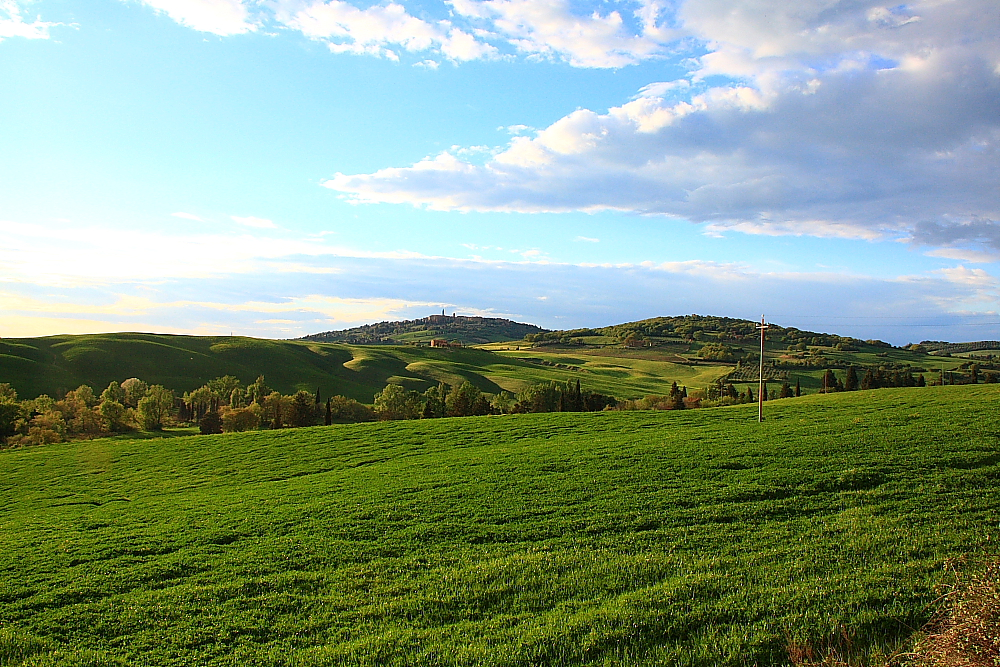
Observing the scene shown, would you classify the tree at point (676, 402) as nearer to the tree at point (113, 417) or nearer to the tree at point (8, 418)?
the tree at point (113, 417)

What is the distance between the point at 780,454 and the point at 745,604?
15.5 metres

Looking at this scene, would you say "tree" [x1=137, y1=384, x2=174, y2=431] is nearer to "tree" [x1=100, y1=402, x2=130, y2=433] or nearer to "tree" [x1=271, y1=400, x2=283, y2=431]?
"tree" [x1=100, y1=402, x2=130, y2=433]

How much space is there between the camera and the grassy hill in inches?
356

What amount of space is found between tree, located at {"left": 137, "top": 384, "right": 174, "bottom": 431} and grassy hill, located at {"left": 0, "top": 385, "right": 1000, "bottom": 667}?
53.3 m

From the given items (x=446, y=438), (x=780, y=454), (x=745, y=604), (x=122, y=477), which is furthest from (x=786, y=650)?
(x=122, y=477)

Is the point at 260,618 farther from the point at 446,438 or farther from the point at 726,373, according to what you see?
the point at 726,373

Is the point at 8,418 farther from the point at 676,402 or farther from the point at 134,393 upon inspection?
the point at 676,402

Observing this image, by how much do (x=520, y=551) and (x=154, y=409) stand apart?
80860 mm

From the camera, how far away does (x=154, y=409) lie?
8031 cm

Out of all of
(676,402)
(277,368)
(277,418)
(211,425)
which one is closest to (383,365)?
(277,368)

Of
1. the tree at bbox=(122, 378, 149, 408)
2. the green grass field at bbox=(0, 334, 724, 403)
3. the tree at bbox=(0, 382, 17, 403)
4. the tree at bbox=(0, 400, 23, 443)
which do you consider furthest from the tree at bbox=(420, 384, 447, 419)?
the tree at bbox=(0, 382, 17, 403)

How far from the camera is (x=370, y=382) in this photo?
517 ft

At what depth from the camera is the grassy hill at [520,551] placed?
903 cm

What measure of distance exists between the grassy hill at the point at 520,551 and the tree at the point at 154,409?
53273 millimetres
